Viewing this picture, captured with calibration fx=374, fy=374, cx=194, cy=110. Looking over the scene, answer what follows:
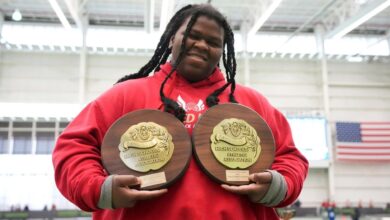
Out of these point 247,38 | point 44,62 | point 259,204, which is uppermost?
point 247,38

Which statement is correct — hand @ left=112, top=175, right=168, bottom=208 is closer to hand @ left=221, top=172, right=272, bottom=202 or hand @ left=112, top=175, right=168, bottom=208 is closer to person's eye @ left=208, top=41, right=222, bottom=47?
hand @ left=221, top=172, right=272, bottom=202

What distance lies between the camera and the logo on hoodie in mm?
862

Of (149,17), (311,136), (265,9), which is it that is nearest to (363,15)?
(265,9)

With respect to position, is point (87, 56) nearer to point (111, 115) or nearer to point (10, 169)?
point (10, 169)

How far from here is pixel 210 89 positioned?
0.96 m

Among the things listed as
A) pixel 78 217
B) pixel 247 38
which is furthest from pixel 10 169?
pixel 247 38

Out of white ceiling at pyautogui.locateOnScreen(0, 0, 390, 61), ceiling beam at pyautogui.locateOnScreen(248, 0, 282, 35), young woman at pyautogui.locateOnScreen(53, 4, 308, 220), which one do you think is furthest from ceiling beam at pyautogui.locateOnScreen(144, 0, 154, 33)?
young woman at pyautogui.locateOnScreen(53, 4, 308, 220)

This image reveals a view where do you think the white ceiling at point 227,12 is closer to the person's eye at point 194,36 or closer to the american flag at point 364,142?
the american flag at point 364,142

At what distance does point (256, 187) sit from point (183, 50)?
0.37m

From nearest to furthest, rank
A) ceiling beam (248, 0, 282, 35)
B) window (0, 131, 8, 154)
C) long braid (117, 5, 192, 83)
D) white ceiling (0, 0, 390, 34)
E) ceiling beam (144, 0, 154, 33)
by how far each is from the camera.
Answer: long braid (117, 5, 192, 83) → ceiling beam (248, 0, 282, 35) → ceiling beam (144, 0, 154, 33) → window (0, 131, 8, 154) → white ceiling (0, 0, 390, 34)

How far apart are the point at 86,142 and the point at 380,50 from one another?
37.4 ft

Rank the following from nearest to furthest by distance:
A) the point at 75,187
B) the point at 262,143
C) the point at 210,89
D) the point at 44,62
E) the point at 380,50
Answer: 1. the point at 75,187
2. the point at 262,143
3. the point at 210,89
4. the point at 44,62
5. the point at 380,50

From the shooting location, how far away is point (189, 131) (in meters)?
0.84

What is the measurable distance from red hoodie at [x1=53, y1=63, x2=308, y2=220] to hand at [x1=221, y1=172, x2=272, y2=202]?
0.10ft
